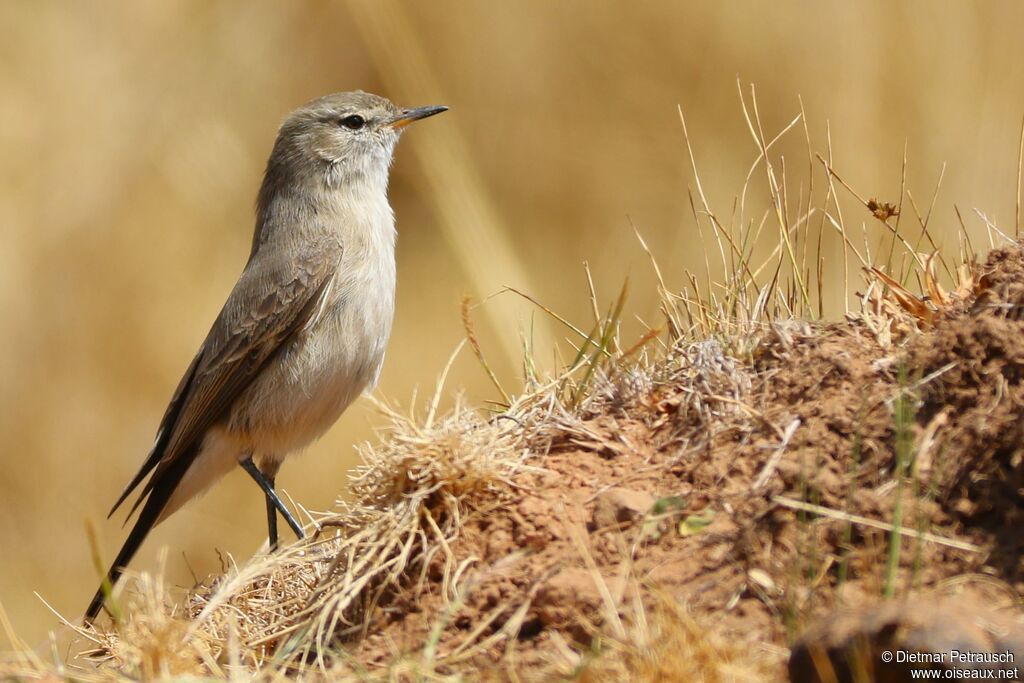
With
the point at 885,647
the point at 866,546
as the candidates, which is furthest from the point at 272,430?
the point at 885,647

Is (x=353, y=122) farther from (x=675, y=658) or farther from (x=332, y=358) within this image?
(x=675, y=658)

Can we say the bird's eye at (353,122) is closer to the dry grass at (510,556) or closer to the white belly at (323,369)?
the white belly at (323,369)


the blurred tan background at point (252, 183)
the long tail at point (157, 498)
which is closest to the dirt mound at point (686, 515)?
the long tail at point (157, 498)

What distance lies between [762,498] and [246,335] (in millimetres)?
3070

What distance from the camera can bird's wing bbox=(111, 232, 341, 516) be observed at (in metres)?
5.66

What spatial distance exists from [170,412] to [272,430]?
0.64 m

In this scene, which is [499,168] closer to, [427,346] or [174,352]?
[427,346]

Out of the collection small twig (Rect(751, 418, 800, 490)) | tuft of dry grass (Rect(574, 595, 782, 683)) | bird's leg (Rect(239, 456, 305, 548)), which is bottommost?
bird's leg (Rect(239, 456, 305, 548))

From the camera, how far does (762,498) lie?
3293mm

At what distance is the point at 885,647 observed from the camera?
102 inches

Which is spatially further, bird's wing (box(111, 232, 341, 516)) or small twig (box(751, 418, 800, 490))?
bird's wing (box(111, 232, 341, 516))

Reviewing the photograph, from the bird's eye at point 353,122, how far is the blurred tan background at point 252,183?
2044 mm

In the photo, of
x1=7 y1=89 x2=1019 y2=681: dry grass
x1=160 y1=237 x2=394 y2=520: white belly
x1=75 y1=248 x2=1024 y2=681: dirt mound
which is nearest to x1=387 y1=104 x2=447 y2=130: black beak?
x1=160 y1=237 x2=394 y2=520: white belly

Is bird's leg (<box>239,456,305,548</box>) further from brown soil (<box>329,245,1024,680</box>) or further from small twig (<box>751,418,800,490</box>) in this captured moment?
small twig (<box>751,418,800,490</box>)
